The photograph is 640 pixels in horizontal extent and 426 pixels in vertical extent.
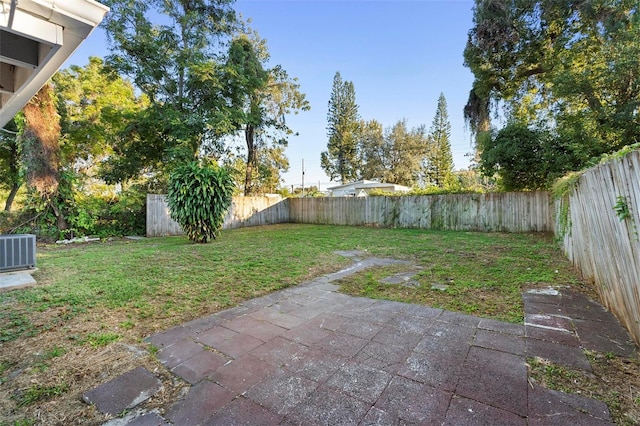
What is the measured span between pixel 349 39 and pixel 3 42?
9.57 meters

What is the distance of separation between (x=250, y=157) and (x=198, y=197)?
29.4 ft

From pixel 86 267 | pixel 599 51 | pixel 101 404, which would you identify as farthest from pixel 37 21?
pixel 599 51

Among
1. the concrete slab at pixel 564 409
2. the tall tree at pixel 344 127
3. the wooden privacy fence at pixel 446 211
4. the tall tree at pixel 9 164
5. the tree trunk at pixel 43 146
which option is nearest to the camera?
the concrete slab at pixel 564 409

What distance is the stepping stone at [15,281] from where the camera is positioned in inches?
130

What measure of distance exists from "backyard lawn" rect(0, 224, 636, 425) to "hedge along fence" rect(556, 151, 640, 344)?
1.66 ft

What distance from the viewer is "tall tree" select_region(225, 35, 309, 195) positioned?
11352mm

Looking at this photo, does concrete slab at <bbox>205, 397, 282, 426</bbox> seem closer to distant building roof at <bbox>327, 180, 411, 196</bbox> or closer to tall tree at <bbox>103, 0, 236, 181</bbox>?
tall tree at <bbox>103, 0, 236, 181</bbox>

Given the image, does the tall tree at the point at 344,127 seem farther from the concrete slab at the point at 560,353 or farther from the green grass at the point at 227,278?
the concrete slab at the point at 560,353

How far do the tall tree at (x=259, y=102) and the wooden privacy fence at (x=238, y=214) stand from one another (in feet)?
9.11

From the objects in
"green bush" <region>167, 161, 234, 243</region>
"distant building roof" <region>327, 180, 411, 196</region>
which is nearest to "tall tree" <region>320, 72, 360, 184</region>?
"distant building roof" <region>327, 180, 411, 196</region>

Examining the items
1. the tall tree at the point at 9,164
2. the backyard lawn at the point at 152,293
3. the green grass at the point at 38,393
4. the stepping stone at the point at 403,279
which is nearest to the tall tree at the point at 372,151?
the backyard lawn at the point at 152,293

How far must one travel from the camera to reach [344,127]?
24.1 m

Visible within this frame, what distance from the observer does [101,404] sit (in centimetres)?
140

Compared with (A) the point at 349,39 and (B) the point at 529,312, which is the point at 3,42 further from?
(A) the point at 349,39
